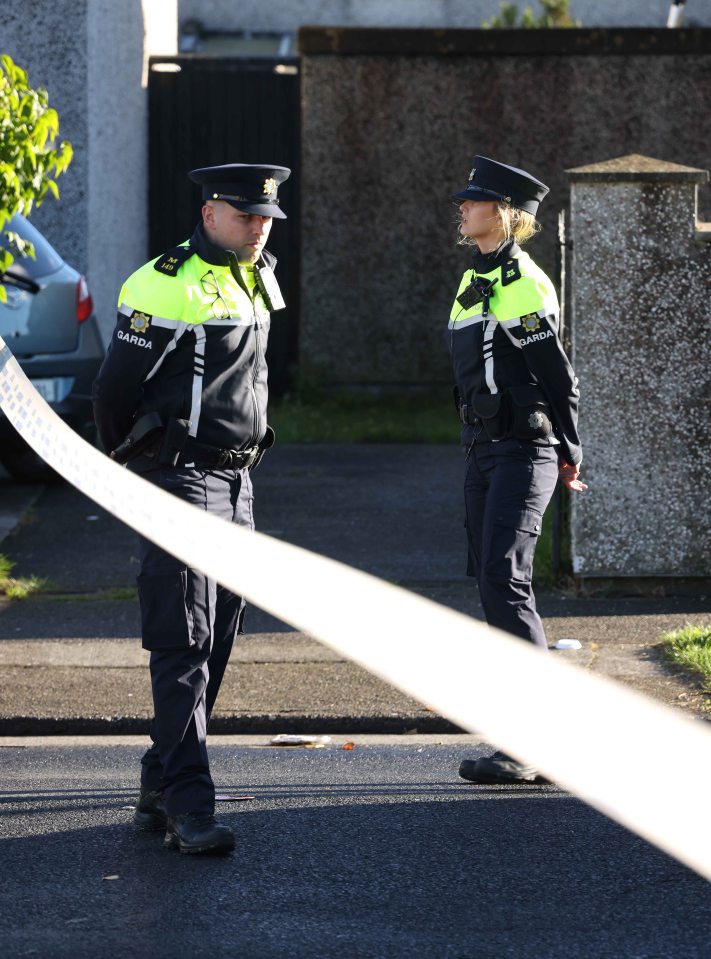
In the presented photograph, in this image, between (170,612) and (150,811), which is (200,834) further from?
(170,612)

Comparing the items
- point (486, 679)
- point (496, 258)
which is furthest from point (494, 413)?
point (486, 679)

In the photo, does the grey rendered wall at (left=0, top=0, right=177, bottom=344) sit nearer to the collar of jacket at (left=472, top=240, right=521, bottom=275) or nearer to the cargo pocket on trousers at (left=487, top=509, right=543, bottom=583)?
the collar of jacket at (left=472, top=240, right=521, bottom=275)

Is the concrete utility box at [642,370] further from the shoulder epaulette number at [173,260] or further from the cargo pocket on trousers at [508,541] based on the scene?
the shoulder epaulette number at [173,260]

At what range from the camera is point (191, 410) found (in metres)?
4.65

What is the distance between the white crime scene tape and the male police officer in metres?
0.10

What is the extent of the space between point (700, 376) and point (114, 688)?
10.6ft

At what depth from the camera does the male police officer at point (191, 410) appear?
460 cm

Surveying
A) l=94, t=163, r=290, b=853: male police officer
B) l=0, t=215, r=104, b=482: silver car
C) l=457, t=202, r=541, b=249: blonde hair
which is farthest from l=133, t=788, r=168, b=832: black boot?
l=0, t=215, r=104, b=482: silver car

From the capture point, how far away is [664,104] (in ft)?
46.1

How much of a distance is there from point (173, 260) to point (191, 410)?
43 centimetres

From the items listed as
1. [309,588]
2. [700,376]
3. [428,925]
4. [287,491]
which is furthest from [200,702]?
[287,491]

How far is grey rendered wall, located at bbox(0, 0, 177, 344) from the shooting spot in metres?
12.8

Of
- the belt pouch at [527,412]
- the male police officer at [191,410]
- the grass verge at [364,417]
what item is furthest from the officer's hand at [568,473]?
the grass verge at [364,417]

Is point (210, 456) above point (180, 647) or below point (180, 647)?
above
